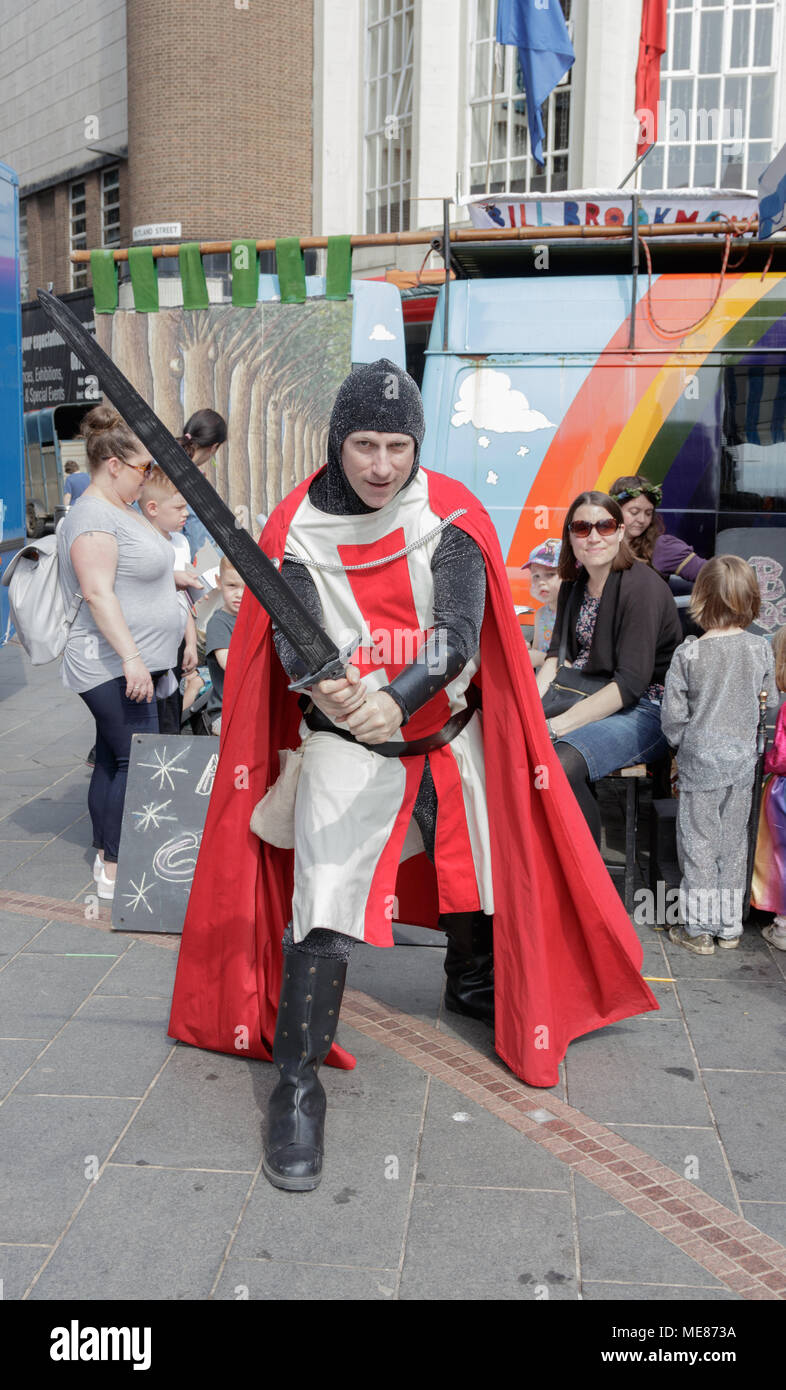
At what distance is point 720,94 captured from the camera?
65.9 feet

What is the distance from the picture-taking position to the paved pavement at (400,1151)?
2.68 metres

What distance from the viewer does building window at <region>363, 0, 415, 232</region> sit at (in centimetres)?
2312

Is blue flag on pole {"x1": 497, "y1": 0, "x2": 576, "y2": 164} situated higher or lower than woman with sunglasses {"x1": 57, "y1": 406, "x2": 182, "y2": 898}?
higher

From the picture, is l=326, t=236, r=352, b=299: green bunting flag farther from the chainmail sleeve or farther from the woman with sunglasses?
the chainmail sleeve

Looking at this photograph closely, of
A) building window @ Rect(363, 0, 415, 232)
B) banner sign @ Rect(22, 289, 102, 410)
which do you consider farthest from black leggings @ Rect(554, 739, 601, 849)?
banner sign @ Rect(22, 289, 102, 410)

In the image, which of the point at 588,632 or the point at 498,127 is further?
the point at 498,127

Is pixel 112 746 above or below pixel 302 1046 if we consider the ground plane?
above

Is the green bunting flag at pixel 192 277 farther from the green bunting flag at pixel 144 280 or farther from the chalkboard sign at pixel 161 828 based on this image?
the chalkboard sign at pixel 161 828

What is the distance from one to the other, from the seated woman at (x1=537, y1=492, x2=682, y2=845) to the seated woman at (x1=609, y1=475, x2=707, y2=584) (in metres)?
0.33

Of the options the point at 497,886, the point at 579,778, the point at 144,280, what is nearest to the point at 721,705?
the point at 579,778

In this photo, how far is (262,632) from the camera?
11.0ft

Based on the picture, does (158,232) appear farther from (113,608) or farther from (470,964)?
(470,964)

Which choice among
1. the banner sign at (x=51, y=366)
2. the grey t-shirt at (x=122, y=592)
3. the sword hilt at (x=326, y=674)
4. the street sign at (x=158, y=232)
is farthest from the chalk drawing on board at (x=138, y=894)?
the street sign at (x=158, y=232)

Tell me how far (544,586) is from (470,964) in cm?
256
